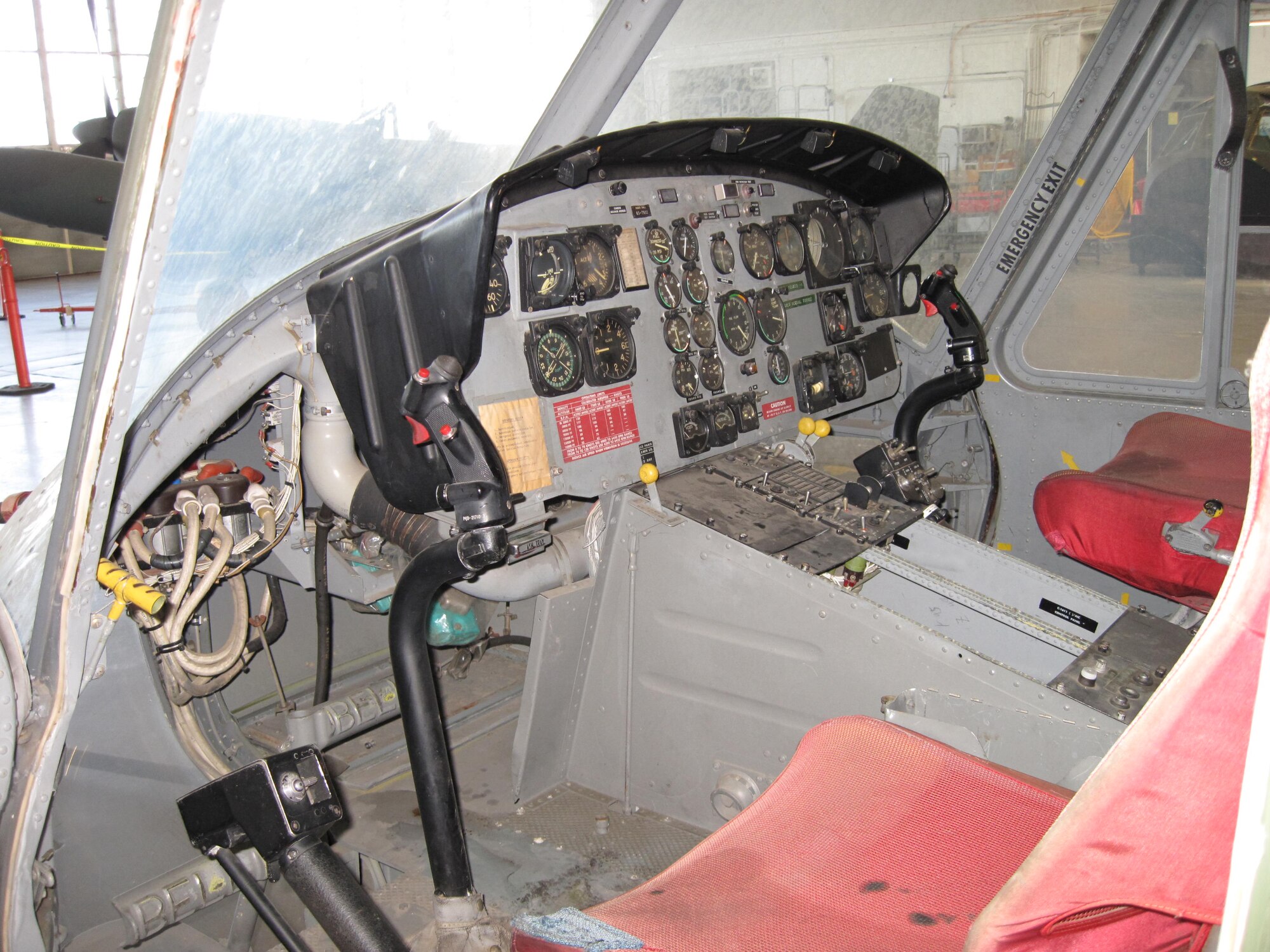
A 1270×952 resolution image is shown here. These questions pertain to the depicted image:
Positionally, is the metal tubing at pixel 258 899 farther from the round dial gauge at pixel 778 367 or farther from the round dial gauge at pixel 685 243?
the round dial gauge at pixel 778 367

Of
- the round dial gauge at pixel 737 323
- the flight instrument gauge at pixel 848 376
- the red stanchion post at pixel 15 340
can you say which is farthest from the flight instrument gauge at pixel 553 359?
the red stanchion post at pixel 15 340

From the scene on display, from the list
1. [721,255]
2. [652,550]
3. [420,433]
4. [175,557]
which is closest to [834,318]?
[721,255]

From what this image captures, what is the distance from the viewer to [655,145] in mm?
2416

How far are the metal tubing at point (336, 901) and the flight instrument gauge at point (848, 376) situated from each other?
2.23 metres

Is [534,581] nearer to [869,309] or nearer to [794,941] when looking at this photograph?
[794,941]

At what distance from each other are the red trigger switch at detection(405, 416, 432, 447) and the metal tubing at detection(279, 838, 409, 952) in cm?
81

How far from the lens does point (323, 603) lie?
238cm

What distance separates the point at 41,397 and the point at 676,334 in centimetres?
543

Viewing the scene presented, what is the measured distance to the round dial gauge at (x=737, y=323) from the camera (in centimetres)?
274

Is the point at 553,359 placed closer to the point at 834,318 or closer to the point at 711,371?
the point at 711,371

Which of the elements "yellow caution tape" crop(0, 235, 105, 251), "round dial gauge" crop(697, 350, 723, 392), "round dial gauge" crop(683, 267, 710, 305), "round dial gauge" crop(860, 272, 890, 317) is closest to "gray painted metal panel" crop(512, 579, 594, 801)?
"round dial gauge" crop(697, 350, 723, 392)

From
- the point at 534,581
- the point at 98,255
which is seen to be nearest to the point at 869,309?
the point at 534,581

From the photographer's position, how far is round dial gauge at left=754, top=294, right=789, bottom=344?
9.41 ft

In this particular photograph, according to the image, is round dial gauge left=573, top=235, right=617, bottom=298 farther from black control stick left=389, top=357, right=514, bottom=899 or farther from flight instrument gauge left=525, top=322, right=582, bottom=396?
black control stick left=389, top=357, right=514, bottom=899
